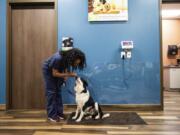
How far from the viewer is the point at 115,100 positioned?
490 centimetres

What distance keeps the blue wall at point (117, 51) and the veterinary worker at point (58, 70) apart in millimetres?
810

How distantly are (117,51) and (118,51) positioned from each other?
0.7 inches

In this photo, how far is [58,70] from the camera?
3930mm

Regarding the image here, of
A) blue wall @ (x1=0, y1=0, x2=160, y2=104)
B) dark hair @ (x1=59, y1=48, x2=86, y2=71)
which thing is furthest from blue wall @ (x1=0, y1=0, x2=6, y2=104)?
dark hair @ (x1=59, y1=48, x2=86, y2=71)

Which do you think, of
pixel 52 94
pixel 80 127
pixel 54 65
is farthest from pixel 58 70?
pixel 80 127

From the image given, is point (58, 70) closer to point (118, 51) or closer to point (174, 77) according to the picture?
point (118, 51)

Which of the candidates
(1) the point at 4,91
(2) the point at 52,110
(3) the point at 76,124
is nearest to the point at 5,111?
(1) the point at 4,91

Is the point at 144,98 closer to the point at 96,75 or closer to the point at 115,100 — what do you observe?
the point at 115,100

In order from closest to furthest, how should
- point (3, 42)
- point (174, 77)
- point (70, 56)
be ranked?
point (70, 56) < point (3, 42) < point (174, 77)

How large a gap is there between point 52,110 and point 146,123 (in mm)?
1360

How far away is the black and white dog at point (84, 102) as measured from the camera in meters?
3.88

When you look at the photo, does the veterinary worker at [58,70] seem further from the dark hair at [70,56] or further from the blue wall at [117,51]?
the blue wall at [117,51]

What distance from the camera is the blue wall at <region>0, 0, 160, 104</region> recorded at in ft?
15.8

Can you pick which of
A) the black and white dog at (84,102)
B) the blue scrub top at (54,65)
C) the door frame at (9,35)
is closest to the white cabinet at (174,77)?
the door frame at (9,35)
